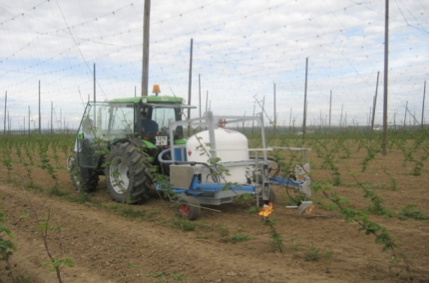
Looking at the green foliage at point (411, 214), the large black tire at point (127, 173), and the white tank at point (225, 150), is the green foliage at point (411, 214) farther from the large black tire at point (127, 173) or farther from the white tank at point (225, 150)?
the large black tire at point (127, 173)

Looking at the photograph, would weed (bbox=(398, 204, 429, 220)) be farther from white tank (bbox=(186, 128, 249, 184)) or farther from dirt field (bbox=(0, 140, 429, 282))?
white tank (bbox=(186, 128, 249, 184))

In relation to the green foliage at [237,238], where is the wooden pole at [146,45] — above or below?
above

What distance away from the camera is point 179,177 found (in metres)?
6.78

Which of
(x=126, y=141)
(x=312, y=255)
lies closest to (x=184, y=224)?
(x=312, y=255)

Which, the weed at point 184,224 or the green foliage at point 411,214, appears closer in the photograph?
the weed at point 184,224

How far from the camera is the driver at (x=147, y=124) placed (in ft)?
27.0

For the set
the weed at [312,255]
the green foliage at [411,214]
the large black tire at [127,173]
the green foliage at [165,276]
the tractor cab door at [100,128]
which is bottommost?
the green foliage at [165,276]

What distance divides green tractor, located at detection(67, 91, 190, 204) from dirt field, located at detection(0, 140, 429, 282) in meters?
0.47

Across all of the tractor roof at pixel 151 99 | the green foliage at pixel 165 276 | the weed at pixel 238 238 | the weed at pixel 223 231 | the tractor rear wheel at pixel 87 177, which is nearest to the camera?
the green foliage at pixel 165 276

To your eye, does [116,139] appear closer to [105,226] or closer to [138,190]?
[138,190]

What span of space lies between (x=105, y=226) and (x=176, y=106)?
299cm

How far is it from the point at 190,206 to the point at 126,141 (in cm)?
221

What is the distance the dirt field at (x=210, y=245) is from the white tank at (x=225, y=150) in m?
0.63

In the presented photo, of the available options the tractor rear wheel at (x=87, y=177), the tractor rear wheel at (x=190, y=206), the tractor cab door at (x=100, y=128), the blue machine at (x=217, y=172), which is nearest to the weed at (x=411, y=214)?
the blue machine at (x=217, y=172)
